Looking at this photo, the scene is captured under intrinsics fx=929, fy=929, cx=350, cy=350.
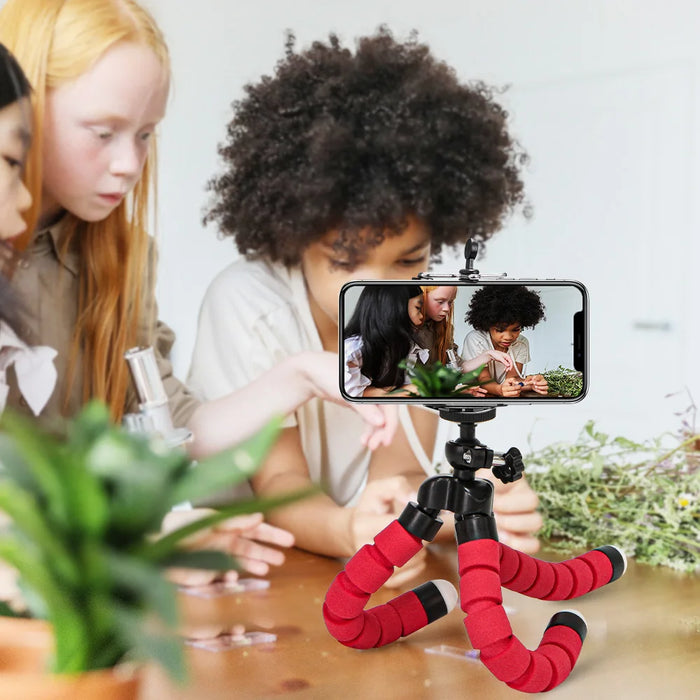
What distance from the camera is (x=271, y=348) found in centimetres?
130

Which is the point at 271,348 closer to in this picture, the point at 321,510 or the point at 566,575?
the point at 321,510

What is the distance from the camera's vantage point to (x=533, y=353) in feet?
2.58

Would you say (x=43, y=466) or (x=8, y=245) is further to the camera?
(x=8, y=245)

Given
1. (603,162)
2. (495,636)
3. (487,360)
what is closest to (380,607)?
(495,636)

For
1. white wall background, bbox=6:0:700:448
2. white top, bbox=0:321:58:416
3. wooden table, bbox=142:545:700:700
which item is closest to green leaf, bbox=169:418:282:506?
wooden table, bbox=142:545:700:700

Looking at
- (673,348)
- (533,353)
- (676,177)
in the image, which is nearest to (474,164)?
(676,177)

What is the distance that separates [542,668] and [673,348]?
3.02 feet

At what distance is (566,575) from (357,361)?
332 millimetres

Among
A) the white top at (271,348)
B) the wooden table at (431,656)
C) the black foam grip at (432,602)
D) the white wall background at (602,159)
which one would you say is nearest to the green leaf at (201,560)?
the wooden table at (431,656)

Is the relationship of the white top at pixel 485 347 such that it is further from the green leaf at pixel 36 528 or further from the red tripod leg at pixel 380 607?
the green leaf at pixel 36 528

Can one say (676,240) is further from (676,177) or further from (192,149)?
(192,149)

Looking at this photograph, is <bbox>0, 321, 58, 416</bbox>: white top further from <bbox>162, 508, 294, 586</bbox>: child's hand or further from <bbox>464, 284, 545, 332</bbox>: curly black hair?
<bbox>464, 284, 545, 332</bbox>: curly black hair

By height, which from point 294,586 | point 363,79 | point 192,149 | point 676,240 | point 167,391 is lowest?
point 294,586

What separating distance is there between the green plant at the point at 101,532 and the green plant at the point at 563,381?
38 centimetres
